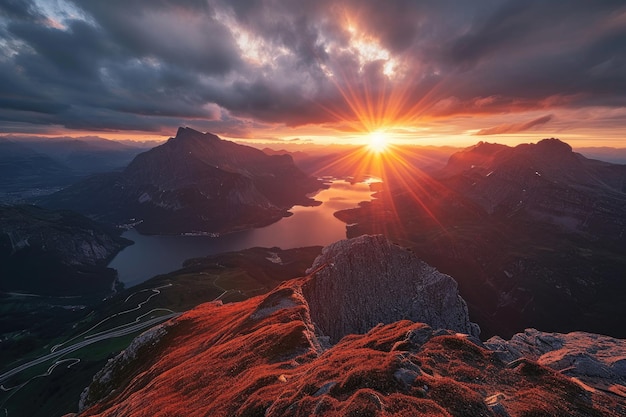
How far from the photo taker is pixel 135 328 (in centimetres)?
15975

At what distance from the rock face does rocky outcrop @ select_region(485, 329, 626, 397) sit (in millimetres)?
42728

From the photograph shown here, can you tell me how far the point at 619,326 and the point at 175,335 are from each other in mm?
265133

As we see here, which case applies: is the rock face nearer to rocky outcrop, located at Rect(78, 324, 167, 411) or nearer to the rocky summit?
the rocky summit

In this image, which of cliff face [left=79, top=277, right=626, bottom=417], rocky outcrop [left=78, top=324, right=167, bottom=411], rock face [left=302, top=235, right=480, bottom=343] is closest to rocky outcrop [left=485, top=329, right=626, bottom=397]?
cliff face [left=79, top=277, right=626, bottom=417]

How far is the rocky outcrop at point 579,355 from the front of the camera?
35.1m

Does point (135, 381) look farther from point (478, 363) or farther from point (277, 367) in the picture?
point (478, 363)

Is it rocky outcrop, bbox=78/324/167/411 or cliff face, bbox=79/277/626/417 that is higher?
cliff face, bbox=79/277/626/417

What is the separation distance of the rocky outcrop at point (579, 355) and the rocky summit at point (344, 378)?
0.66 meters

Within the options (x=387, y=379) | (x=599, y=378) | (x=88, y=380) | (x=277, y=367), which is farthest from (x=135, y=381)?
(x=88, y=380)

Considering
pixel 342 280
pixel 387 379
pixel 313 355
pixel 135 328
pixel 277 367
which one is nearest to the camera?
pixel 387 379

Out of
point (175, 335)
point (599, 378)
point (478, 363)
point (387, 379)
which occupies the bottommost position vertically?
point (175, 335)

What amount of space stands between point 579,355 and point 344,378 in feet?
109

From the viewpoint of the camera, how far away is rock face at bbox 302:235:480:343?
303 ft

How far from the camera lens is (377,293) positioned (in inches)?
4077
